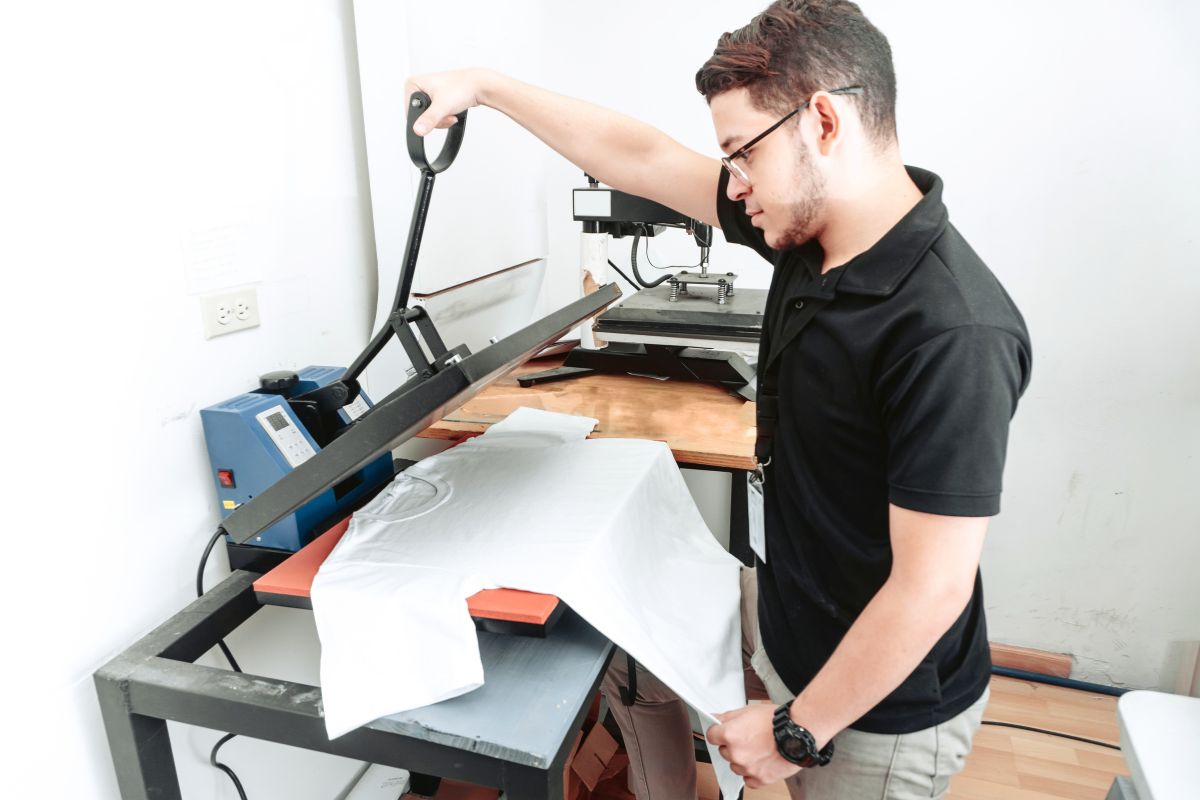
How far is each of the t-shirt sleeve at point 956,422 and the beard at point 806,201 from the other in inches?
9.7

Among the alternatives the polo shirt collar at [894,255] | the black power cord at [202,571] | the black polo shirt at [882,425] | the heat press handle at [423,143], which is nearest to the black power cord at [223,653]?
the black power cord at [202,571]

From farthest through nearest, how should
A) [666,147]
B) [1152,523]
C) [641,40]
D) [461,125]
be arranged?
[641,40], [1152,523], [666,147], [461,125]

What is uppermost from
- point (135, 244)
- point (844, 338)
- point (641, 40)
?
point (641, 40)

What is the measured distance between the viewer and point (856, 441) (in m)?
0.94

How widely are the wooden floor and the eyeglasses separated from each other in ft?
4.90

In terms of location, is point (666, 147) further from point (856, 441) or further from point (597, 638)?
point (597, 638)

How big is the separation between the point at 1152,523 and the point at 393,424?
7.31 ft

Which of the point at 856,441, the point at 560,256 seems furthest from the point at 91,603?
the point at 560,256

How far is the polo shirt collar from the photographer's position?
90cm

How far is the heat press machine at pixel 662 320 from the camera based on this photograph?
1.64m

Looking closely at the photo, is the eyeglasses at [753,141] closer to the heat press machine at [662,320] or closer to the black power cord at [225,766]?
the heat press machine at [662,320]

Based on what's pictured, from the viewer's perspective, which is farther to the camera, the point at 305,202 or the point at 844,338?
the point at 305,202

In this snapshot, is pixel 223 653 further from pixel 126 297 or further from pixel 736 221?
pixel 736 221

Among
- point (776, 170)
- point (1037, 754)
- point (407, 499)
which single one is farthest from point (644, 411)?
point (1037, 754)
